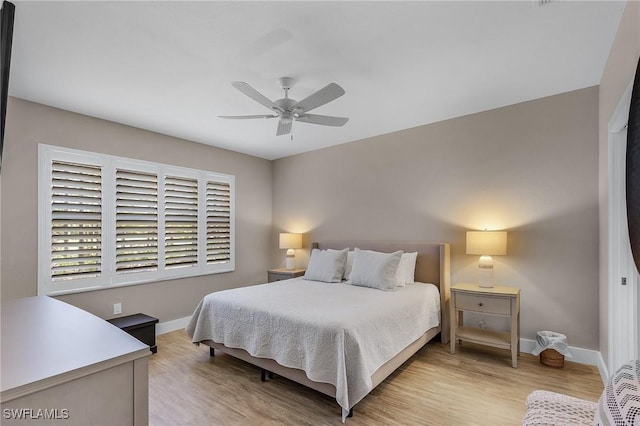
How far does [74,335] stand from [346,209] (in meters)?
3.82

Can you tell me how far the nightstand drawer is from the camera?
9.71ft

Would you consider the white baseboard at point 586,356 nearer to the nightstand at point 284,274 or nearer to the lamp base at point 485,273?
the lamp base at point 485,273

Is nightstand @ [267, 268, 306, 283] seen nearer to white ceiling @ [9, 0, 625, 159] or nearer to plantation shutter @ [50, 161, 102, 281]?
plantation shutter @ [50, 161, 102, 281]

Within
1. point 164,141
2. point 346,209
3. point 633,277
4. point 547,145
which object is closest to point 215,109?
point 164,141

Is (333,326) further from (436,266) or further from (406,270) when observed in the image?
(436,266)

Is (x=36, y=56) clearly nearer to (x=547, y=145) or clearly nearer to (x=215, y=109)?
(x=215, y=109)

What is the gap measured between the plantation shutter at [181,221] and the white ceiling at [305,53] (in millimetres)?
1126

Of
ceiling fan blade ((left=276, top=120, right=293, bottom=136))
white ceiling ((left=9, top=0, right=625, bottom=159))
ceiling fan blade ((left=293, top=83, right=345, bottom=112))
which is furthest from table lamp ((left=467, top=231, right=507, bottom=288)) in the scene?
ceiling fan blade ((left=276, top=120, right=293, bottom=136))

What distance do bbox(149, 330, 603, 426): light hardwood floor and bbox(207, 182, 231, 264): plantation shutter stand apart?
1.78 metres

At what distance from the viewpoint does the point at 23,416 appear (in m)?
0.79

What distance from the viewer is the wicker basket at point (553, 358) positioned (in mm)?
2857

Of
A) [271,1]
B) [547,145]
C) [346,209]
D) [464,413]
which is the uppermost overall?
[271,1]

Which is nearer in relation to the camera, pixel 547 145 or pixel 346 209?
pixel 547 145

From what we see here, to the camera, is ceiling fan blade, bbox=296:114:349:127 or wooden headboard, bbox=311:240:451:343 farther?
wooden headboard, bbox=311:240:451:343
